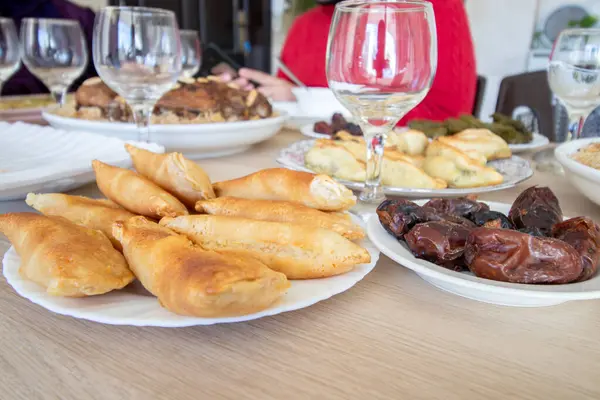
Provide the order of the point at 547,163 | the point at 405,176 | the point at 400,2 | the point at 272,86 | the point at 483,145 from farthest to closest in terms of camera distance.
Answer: the point at 272,86 → the point at 547,163 → the point at 483,145 → the point at 405,176 → the point at 400,2

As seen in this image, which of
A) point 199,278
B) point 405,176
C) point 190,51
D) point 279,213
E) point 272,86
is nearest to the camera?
point 199,278

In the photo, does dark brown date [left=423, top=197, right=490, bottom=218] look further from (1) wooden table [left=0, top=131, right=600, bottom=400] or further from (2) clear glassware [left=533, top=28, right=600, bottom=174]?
(2) clear glassware [left=533, top=28, right=600, bottom=174]

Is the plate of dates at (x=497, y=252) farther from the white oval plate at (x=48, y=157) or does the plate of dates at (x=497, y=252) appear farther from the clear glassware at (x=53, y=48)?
the clear glassware at (x=53, y=48)

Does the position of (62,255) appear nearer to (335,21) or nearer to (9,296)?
(9,296)

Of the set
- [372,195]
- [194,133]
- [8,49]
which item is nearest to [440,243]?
[372,195]

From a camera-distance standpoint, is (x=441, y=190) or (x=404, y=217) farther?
(x=441, y=190)

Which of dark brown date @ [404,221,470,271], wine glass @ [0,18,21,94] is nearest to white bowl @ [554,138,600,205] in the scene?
dark brown date @ [404,221,470,271]

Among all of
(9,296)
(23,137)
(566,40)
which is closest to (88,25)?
(23,137)

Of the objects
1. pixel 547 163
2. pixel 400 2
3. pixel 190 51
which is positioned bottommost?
pixel 547 163

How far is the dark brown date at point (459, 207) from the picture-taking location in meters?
0.46

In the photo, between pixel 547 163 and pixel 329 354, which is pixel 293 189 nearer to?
pixel 329 354

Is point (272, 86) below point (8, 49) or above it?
below

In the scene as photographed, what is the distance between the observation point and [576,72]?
2.89 feet

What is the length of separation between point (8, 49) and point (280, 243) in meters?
1.11
